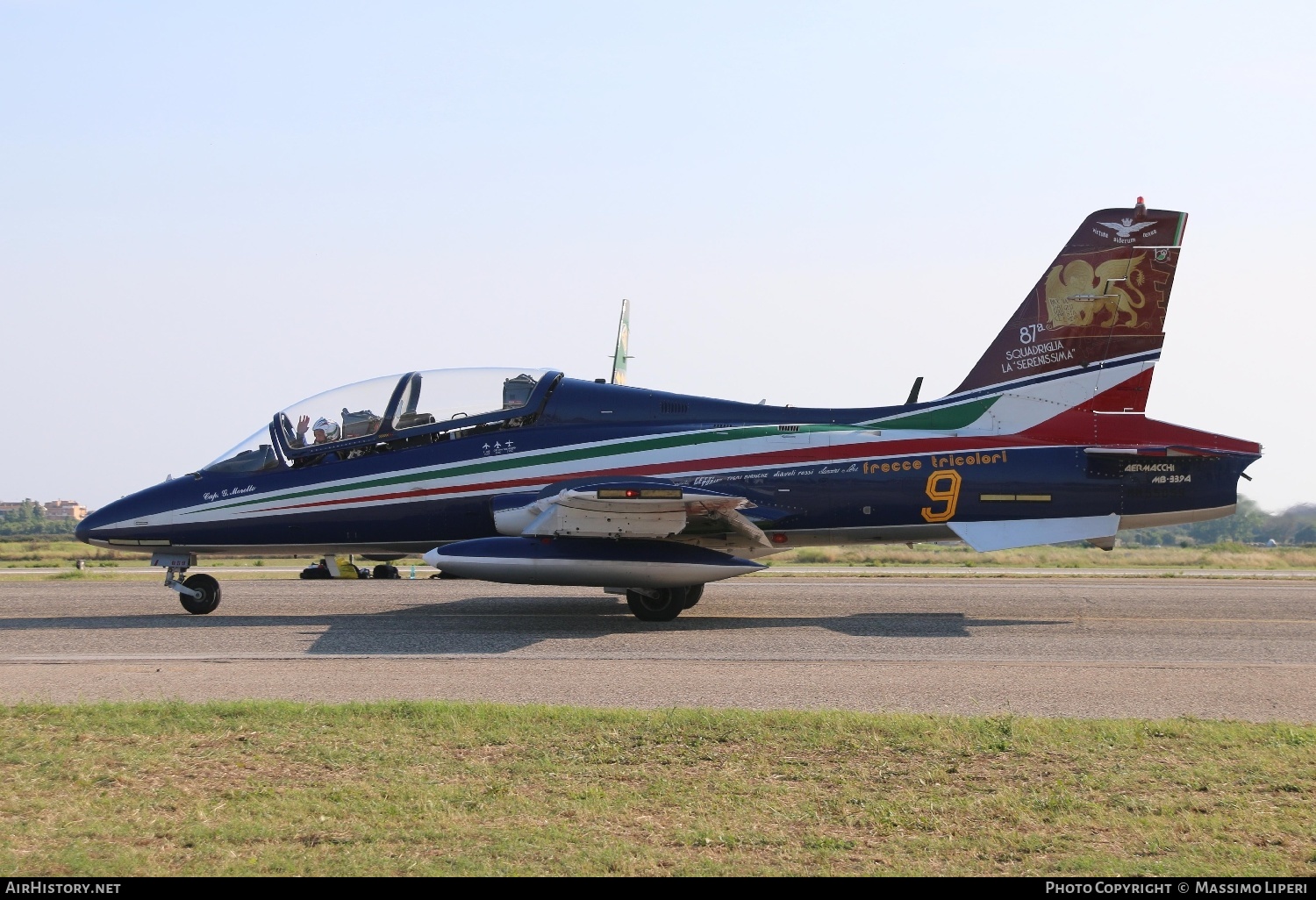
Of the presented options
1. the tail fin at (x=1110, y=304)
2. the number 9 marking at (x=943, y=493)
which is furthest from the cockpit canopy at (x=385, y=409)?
the tail fin at (x=1110, y=304)

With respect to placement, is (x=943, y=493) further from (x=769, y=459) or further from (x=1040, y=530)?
(x=769, y=459)

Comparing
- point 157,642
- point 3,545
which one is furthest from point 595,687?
point 3,545


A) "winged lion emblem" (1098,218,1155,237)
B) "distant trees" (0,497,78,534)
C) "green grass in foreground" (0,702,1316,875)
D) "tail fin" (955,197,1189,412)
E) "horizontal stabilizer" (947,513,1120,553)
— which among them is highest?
"winged lion emblem" (1098,218,1155,237)

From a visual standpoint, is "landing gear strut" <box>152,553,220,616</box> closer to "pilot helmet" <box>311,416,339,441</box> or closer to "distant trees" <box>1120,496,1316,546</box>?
"pilot helmet" <box>311,416,339,441</box>

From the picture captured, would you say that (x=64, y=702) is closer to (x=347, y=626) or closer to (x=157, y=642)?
(x=157, y=642)

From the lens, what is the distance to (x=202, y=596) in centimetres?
1559

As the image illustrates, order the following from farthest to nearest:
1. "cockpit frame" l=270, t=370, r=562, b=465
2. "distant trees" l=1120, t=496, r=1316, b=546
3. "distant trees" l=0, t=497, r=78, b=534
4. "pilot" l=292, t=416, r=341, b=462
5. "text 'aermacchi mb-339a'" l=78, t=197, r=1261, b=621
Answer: "distant trees" l=0, t=497, r=78, b=534
"distant trees" l=1120, t=496, r=1316, b=546
"pilot" l=292, t=416, r=341, b=462
"cockpit frame" l=270, t=370, r=562, b=465
"text 'aermacchi mb-339a'" l=78, t=197, r=1261, b=621

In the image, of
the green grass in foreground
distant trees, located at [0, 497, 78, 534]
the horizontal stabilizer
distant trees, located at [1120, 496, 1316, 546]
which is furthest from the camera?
distant trees, located at [0, 497, 78, 534]

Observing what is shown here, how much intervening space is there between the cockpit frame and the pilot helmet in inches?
3.9

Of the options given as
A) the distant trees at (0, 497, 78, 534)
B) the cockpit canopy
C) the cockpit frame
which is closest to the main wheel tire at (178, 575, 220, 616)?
the cockpit canopy

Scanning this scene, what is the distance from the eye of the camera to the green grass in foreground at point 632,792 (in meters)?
5.50

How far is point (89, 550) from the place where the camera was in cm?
5066

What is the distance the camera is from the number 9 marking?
15055 mm

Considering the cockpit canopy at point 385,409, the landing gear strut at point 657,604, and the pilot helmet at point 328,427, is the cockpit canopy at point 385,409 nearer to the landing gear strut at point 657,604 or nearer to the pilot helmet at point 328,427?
the pilot helmet at point 328,427
